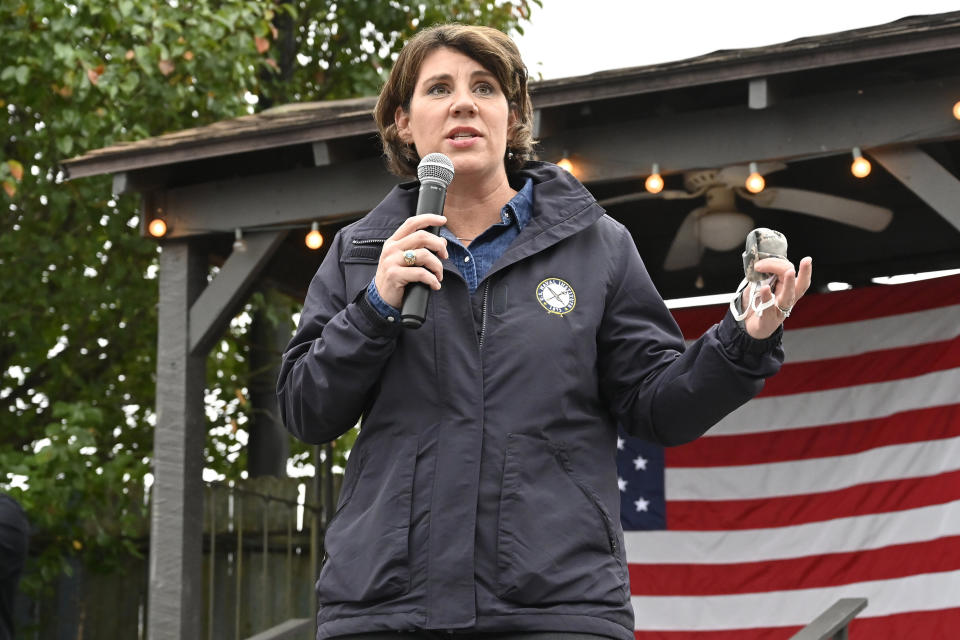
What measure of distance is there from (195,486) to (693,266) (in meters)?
2.87

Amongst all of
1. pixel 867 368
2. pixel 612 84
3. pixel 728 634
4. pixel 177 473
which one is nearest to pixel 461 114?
pixel 612 84

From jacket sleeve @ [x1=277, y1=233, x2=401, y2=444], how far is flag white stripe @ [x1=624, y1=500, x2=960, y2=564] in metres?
4.10

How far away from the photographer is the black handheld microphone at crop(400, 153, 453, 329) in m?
1.73

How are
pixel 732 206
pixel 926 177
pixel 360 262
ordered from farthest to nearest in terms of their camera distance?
pixel 732 206, pixel 926 177, pixel 360 262

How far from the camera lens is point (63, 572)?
8.38m

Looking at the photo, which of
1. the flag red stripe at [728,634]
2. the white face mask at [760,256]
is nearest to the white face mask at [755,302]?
the white face mask at [760,256]

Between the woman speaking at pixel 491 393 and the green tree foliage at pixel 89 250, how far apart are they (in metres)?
5.46

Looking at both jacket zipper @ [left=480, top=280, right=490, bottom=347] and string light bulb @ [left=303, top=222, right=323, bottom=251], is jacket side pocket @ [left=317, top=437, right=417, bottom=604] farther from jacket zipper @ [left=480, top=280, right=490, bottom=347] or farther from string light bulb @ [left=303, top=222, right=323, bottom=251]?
string light bulb @ [left=303, top=222, right=323, bottom=251]

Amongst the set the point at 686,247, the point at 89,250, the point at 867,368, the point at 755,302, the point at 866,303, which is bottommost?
the point at 755,302

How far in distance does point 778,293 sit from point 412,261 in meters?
0.48

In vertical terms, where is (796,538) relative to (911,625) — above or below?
above

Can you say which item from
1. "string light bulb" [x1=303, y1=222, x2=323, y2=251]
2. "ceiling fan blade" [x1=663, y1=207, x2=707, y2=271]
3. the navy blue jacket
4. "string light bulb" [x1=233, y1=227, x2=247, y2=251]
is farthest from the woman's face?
"ceiling fan blade" [x1=663, y1=207, x2=707, y2=271]

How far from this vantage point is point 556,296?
6.19ft

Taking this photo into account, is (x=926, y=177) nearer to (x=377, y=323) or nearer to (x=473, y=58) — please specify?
(x=473, y=58)
